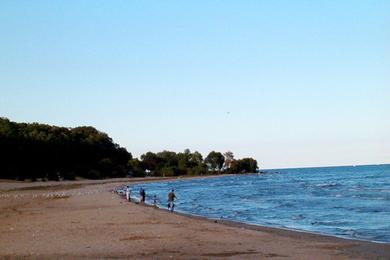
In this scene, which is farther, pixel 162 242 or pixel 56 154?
pixel 56 154

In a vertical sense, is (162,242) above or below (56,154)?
below

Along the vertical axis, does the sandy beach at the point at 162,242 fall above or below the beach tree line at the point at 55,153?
below

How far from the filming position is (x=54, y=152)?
11888 cm

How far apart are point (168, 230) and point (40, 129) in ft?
362

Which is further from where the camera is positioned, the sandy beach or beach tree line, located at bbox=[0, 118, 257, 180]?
beach tree line, located at bbox=[0, 118, 257, 180]

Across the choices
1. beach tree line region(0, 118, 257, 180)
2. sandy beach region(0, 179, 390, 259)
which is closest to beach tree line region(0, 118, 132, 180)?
beach tree line region(0, 118, 257, 180)

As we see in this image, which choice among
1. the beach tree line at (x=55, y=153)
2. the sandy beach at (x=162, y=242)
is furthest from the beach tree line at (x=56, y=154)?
the sandy beach at (x=162, y=242)

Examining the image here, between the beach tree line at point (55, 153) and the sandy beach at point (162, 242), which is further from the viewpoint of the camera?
the beach tree line at point (55, 153)

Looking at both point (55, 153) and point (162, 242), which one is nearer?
point (162, 242)

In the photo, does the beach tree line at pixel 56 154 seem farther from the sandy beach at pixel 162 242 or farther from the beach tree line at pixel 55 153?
the sandy beach at pixel 162 242

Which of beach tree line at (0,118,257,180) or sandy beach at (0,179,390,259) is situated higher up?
beach tree line at (0,118,257,180)

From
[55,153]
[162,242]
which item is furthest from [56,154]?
[162,242]

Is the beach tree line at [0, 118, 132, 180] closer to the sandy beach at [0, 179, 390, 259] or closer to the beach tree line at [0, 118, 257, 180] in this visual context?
the beach tree line at [0, 118, 257, 180]

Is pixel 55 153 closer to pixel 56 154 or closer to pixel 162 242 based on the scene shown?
pixel 56 154
